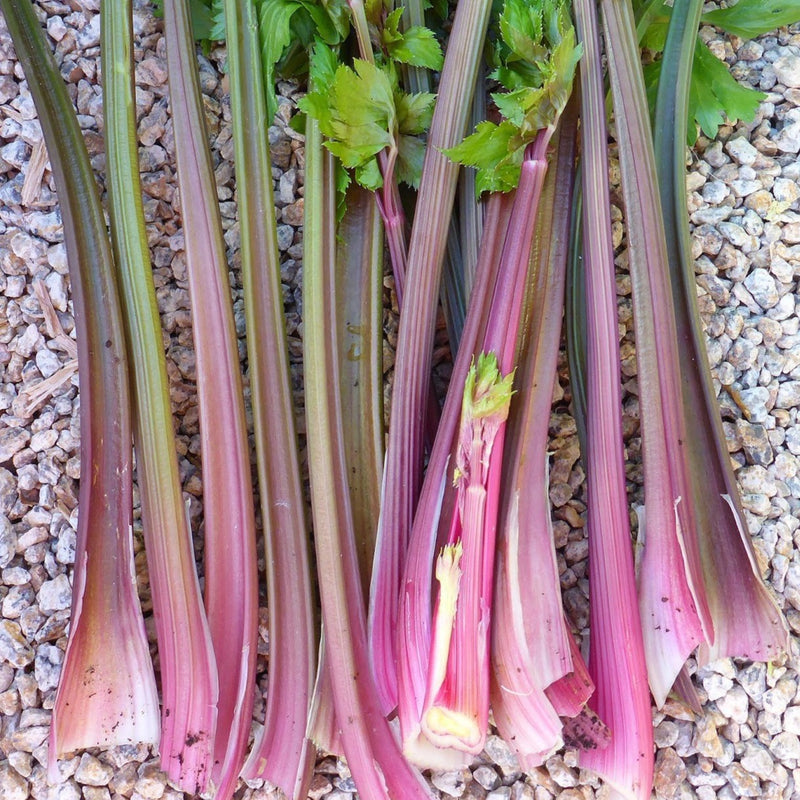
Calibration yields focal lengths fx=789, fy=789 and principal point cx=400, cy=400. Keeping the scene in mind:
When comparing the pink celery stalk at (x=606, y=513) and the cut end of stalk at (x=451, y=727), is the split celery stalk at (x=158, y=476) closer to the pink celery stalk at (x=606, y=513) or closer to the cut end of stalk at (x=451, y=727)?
the cut end of stalk at (x=451, y=727)

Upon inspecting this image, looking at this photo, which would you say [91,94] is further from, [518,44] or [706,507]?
[706,507]

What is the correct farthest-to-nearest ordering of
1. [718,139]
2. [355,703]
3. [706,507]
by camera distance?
[718,139] → [706,507] → [355,703]

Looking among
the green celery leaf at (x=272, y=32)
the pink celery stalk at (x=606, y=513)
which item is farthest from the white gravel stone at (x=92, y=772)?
the green celery leaf at (x=272, y=32)

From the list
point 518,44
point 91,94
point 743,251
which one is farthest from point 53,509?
point 743,251

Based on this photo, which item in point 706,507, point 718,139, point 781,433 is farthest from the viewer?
point 718,139

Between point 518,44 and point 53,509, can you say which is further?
point 53,509

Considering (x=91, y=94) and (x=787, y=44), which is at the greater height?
(x=787, y=44)

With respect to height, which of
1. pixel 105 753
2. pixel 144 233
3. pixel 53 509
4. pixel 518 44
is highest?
pixel 518 44
